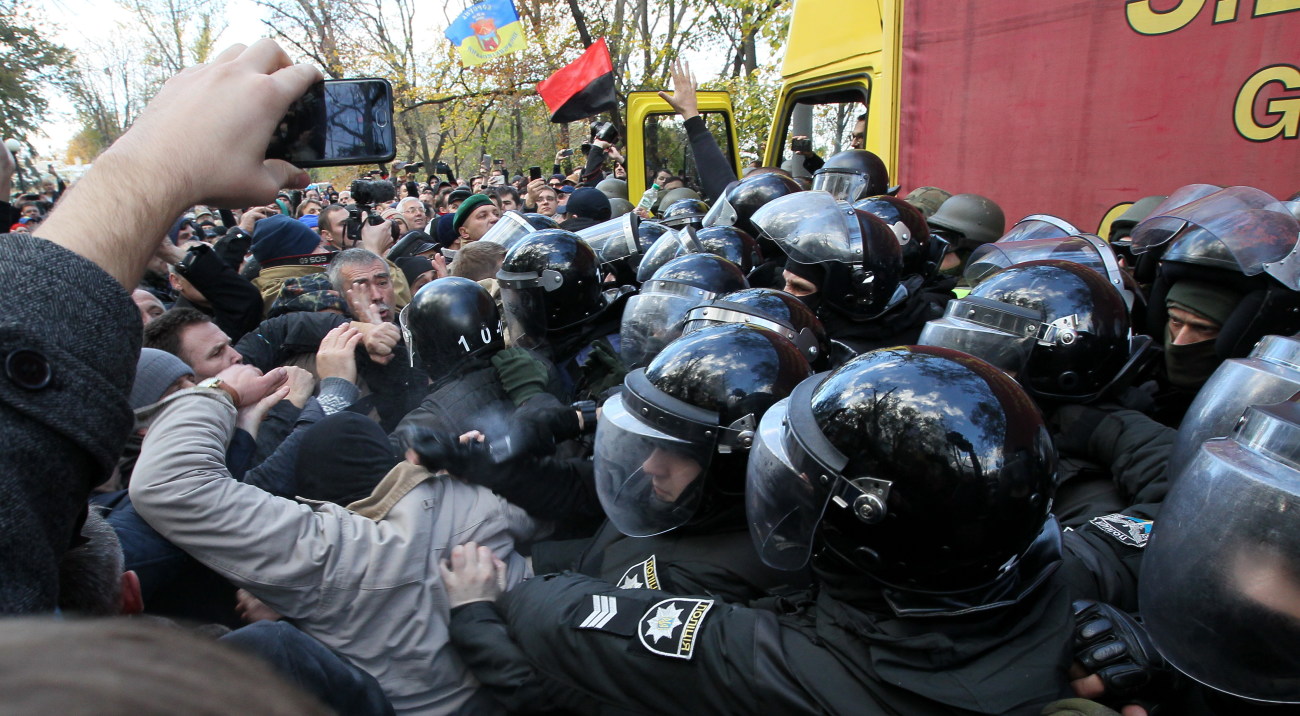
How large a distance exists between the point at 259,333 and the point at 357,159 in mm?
2826

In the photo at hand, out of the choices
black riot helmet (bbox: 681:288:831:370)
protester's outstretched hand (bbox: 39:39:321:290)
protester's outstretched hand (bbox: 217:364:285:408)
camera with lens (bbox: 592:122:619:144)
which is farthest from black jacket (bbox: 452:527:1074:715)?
camera with lens (bbox: 592:122:619:144)

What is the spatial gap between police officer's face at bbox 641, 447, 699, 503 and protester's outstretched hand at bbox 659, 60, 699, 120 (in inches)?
175

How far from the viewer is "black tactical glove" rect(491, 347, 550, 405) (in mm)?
3111

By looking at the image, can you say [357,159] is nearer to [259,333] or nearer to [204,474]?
[204,474]

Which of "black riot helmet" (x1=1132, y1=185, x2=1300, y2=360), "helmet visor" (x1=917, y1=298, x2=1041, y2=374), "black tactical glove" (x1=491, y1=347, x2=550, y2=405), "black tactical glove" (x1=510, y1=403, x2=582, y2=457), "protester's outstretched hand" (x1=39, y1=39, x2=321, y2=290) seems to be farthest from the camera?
"black tactical glove" (x1=491, y1=347, x2=550, y2=405)

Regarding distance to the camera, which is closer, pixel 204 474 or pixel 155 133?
pixel 155 133

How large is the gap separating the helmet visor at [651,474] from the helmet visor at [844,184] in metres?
3.94

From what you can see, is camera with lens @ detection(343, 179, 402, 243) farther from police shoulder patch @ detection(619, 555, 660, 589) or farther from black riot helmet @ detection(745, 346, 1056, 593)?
black riot helmet @ detection(745, 346, 1056, 593)

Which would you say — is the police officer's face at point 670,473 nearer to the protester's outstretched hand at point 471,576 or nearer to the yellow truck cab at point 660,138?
the protester's outstretched hand at point 471,576

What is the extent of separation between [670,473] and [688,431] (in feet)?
0.45

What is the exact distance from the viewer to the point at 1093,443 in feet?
8.50

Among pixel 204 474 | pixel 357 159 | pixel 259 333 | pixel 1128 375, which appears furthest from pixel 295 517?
pixel 1128 375

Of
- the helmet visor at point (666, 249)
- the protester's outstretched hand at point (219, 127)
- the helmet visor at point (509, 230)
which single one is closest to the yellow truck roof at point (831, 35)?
the helmet visor at point (666, 249)

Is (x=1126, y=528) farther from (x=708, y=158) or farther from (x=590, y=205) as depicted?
(x=590, y=205)
